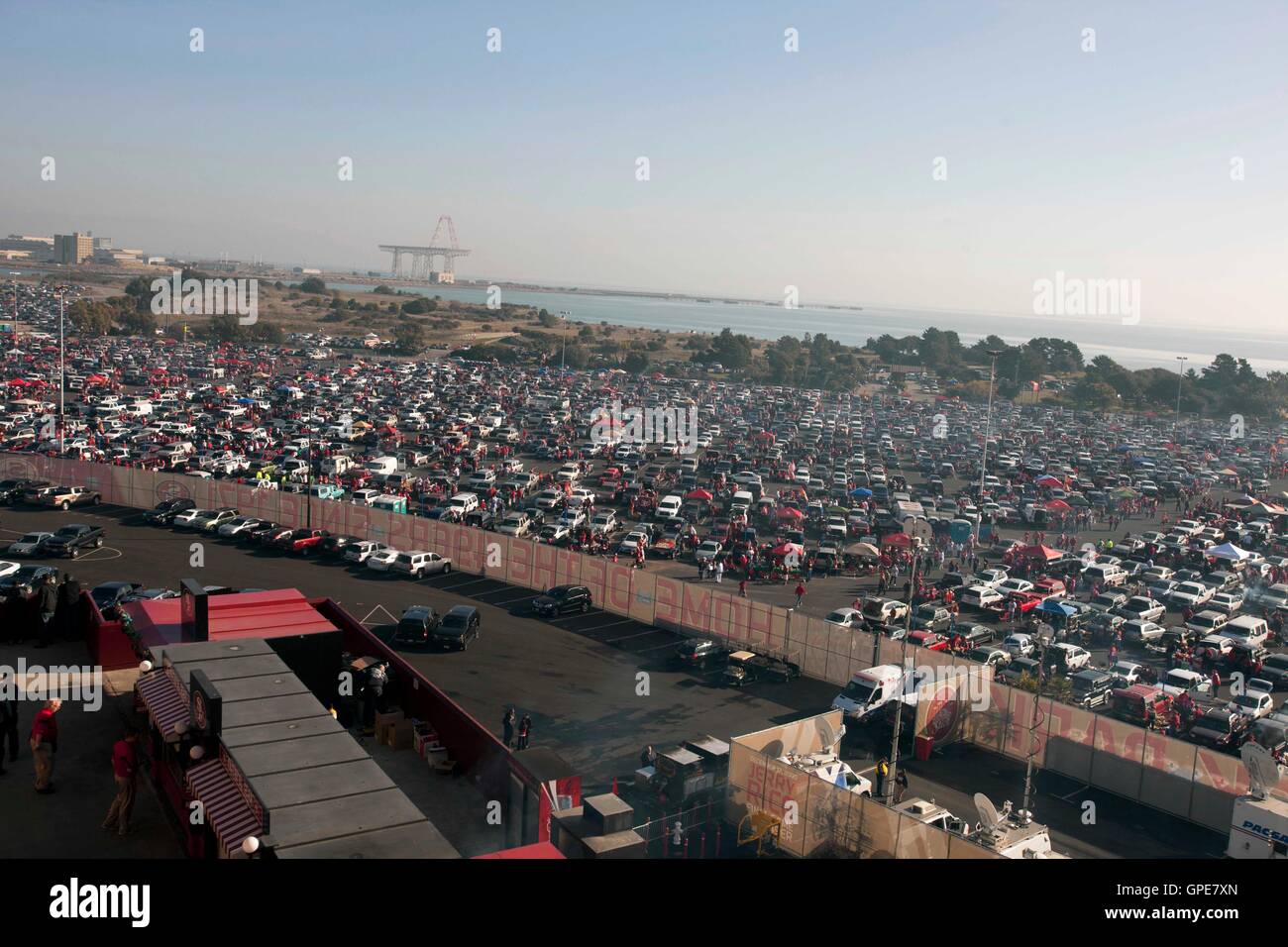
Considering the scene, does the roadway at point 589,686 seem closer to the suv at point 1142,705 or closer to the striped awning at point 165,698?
the suv at point 1142,705

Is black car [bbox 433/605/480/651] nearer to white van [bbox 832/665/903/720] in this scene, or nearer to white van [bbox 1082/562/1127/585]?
white van [bbox 832/665/903/720]

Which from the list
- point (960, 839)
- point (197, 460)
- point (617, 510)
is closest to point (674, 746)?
point (960, 839)

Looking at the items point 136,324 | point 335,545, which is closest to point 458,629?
point 335,545

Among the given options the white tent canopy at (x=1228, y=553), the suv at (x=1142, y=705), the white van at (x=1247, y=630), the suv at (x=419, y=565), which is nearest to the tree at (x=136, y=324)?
the suv at (x=419, y=565)

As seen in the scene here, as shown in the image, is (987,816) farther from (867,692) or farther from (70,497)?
(70,497)

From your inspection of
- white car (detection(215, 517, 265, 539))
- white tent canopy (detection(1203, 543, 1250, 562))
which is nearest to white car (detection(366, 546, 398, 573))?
white car (detection(215, 517, 265, 539))

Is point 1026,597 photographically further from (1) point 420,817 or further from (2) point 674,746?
(1) point 420,817
